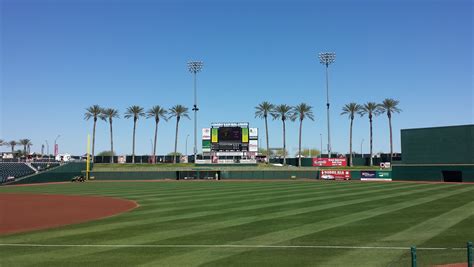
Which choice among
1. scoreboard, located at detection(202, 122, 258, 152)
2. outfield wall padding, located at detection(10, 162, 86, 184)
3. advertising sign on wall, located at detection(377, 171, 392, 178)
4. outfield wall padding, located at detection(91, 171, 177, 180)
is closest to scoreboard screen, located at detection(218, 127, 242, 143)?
scoreboard, located at detection(202, 122, 258, 152)

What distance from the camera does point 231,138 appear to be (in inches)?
3499

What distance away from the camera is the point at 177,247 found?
46.5ft

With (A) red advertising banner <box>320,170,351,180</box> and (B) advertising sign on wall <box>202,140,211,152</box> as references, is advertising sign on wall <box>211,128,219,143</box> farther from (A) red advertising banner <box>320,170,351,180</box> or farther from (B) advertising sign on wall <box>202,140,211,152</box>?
(A) red advertising banner <box>320,170,351,180</box>

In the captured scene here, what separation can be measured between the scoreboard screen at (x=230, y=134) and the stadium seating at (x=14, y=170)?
36.6 metres

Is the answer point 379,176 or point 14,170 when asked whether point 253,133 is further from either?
point 14,170

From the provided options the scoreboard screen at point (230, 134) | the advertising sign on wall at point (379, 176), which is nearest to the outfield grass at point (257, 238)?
the advertising sign on wall at point (379, 176)

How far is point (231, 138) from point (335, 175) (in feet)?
79.2

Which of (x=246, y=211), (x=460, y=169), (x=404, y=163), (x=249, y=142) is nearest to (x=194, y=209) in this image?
(x=246, y=211)

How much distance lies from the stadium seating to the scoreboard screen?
120ft

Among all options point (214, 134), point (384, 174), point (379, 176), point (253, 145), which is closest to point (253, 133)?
point (253, 145)

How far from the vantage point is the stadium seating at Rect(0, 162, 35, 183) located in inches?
2588

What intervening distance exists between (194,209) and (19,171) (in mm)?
55166

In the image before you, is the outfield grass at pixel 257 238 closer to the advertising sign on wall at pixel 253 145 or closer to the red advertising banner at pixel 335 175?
the red advertising banner at pixel 335 175

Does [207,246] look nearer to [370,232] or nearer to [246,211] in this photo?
[370,232]
